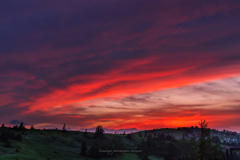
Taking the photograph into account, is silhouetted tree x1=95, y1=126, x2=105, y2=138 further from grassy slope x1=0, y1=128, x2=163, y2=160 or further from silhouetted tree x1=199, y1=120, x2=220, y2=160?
silhouetted tree x1=199, y1=120, x2=220, y2=160

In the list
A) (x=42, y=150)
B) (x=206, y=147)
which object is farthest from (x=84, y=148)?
(x=206, y=147)

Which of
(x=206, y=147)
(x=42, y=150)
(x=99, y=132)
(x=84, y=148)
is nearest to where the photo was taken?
(x=206, y=147)

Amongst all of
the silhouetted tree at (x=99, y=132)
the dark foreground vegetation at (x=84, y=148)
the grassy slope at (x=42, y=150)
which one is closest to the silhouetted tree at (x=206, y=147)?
the dark foreground vegetation at (x=84, y=148)

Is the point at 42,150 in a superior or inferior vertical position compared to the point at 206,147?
inferior

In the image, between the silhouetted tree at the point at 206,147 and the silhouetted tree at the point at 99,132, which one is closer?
the silhouetted tree at the point at 206,147

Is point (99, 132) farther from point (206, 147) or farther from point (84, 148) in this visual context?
point (206, 147)

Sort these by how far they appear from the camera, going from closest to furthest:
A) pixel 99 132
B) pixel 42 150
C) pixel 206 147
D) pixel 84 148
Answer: pixel 206 147 → pixel 42 150 → pixel 84 148 → pixel 99 132

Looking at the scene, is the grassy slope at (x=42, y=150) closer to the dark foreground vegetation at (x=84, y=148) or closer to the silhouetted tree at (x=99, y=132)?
the dark foreground vegetation at (x=84, y=148)

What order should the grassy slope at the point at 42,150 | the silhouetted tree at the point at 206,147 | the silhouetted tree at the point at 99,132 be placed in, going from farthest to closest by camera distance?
the silhouetted tree at the point at 99,132, the grassy slope at the point at 42,150, the silhouetted tree at the point at 206,147

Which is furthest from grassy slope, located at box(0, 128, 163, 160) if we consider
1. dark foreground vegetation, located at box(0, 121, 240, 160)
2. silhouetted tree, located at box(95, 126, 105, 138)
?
silhouetted tree, located at box(95, 126, 105, 138)

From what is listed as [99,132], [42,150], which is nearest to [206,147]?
[42,150]

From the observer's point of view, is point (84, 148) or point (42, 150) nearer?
point (42, 150)

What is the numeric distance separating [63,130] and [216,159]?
104 m

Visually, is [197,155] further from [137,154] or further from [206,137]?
[137,154]
